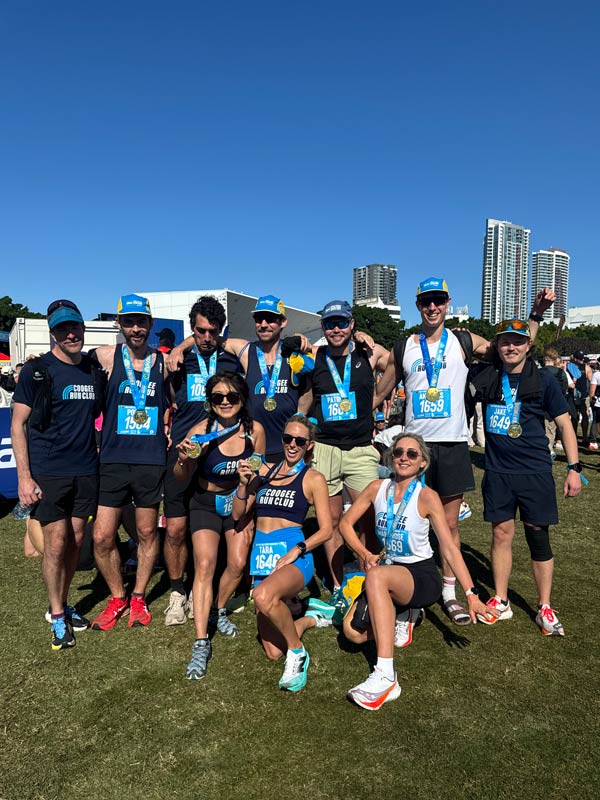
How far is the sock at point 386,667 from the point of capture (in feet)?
10.2

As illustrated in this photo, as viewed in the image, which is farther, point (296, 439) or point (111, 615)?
point (111, 615)

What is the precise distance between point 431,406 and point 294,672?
2.04 m

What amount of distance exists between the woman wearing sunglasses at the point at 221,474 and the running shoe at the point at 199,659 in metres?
0.31

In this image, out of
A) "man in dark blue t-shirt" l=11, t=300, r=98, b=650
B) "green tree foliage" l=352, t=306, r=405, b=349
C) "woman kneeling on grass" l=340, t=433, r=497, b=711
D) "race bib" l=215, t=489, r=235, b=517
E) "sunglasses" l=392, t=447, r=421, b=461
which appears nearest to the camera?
"woman kneeling on grass" l=340, t=433, r=497, b=711

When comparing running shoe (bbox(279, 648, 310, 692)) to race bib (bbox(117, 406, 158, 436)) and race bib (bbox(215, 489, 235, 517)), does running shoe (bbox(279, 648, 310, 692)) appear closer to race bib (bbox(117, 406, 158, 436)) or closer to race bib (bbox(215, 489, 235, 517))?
race bib (bbox(215, 489, 235, 517))

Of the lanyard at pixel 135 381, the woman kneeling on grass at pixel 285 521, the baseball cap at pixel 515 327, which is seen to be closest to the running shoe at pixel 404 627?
the woman kneeling on grass at pixel 285 521

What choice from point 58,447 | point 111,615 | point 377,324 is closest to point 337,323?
point 58,447

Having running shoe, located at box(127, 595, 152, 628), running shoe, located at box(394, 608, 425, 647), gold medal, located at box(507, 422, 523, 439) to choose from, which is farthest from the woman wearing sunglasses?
gold medal, located at box(507, 422, 523, 439)

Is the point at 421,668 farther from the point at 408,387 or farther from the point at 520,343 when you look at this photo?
the point at 520,343

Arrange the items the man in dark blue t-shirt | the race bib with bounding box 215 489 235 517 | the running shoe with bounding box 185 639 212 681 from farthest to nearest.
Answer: the race bib with bounding box 215 489 235 517
the man in dark blue t-shirt
the running shoe with bounding box 185 639 212 681

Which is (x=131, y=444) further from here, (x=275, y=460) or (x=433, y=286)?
(x=433, y=286)

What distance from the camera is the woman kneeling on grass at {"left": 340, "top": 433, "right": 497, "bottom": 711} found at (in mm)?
3201

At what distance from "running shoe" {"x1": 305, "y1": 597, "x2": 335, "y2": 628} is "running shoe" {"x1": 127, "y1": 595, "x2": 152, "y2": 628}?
1.22 m

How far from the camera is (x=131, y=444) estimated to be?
4062 millimetres
